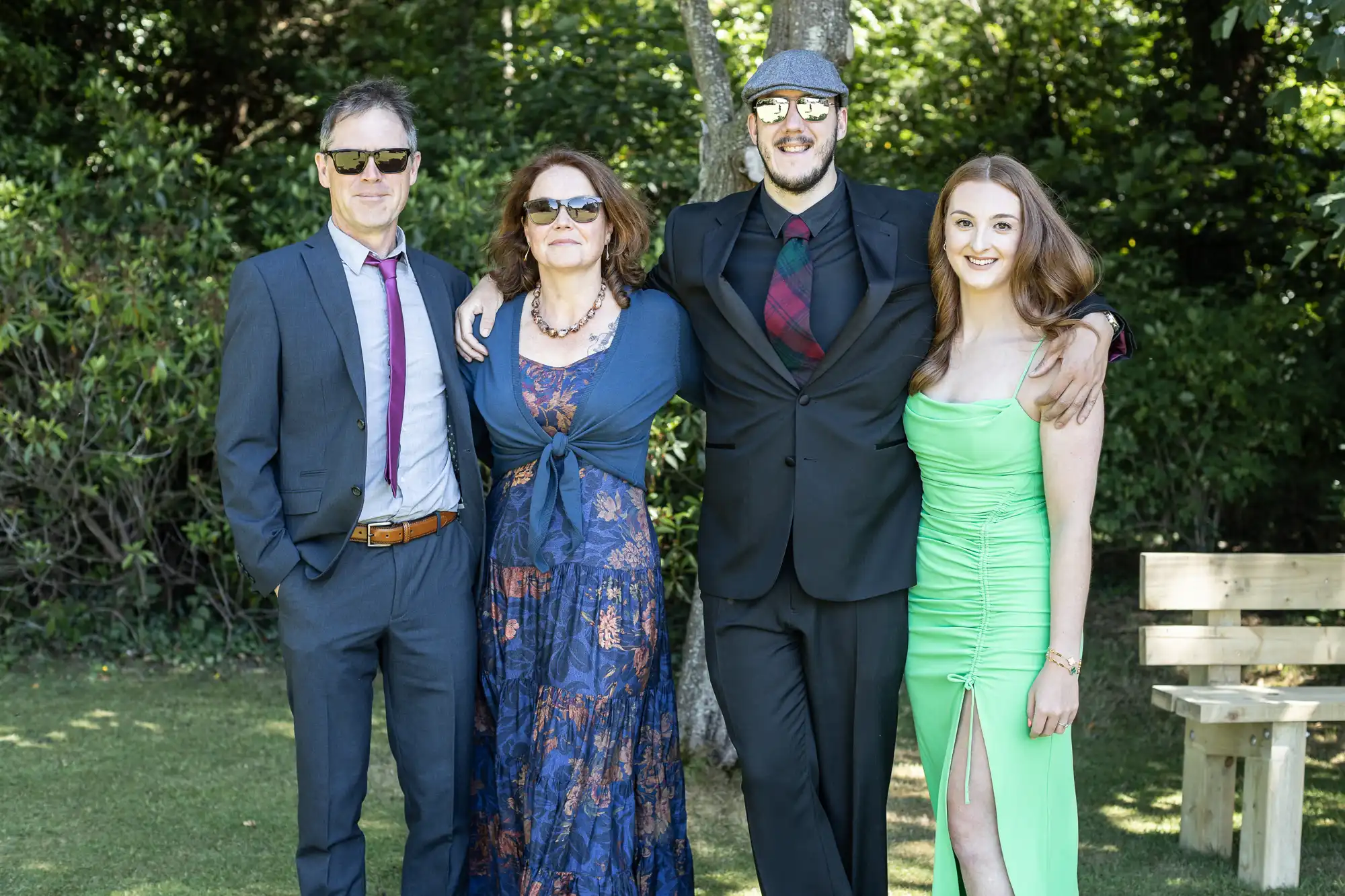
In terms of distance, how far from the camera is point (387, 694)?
3.55 metres

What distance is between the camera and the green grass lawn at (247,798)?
4355 mm

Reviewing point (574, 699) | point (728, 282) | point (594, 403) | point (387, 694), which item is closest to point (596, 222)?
point (728, 282)

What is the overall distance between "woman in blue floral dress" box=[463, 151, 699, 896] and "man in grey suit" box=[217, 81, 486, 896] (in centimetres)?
10

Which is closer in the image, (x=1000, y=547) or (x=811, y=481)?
(x=1000, y=547)

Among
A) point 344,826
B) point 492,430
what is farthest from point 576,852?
point 492,430

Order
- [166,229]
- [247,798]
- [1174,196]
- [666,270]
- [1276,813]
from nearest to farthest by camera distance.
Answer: [666,270] → [1276,813] → [247,798] → [166,229] → [1174,196]

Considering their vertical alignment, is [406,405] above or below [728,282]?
below

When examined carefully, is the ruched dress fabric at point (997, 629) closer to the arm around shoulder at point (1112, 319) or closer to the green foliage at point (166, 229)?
the arm around shoulder at point (1112, 319)

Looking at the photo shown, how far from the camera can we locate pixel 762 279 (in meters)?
3.52

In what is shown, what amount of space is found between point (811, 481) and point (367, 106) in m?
1.47

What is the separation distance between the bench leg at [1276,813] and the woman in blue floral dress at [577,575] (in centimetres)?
192

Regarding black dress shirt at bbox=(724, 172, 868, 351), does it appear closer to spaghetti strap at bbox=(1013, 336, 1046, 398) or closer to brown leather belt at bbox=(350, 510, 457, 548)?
spaghetti strap at bbox=(1013, 336, 1046, 398)

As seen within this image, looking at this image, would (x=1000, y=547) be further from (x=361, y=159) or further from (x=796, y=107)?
(x=361, y=159)

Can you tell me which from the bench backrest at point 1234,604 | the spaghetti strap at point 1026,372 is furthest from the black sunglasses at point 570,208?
the bench backrest at point 1234,604
